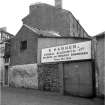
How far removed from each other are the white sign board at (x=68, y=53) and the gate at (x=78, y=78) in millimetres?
536

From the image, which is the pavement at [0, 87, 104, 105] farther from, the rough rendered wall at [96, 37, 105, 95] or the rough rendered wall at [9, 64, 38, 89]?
the rough rendered wall at [9, 64, 38, 89]

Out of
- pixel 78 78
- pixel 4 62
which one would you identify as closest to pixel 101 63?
pixel 78 78

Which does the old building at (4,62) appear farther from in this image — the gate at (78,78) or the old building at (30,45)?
the gate at (78,78)

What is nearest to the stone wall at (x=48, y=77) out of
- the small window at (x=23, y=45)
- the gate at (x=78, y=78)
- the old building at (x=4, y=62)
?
the gate at (x=78, y=78)

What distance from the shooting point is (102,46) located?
1240 cm

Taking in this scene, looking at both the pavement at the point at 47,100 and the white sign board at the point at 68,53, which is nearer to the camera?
the pavement at the point at 47,100

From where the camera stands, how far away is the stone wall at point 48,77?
51.4ft

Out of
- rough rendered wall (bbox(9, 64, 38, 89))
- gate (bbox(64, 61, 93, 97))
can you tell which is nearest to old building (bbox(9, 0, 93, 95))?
rough rendered wall (bbox(9, 64, 38, 89))

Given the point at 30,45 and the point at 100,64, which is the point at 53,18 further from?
the point at 100,64

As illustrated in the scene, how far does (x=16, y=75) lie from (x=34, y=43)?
461 centimetres

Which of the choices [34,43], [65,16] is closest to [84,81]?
[34,43]

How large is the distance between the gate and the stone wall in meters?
1.17

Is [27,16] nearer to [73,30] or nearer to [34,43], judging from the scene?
[73,30]

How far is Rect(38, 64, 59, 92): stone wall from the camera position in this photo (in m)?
15.7
